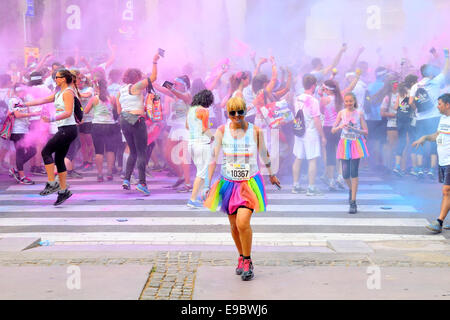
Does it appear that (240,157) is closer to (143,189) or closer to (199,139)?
(199,139)

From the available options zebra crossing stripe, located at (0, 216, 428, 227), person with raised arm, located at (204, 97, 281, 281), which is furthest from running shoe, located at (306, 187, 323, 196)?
person with raised arm, located at (204, 97, 281, 281)

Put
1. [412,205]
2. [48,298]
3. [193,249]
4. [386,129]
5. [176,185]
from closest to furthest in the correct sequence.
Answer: [48,298]
[193,249]
[412,205]
[176,185]
[386,129]

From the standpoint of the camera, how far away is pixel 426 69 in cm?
1049

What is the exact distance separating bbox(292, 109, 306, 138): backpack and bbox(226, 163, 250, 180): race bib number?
4.17 m

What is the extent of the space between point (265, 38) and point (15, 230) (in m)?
5.58

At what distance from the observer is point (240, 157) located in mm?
5172

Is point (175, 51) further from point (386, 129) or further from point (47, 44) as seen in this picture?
point (386, 129)

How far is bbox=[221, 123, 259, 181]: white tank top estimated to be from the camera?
5.15 metres

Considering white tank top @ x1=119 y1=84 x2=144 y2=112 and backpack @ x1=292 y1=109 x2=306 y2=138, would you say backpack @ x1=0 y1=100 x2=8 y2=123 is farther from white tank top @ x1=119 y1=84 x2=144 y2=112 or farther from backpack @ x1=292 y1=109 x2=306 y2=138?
backpack @ x1=292 y1=109 x2=306 y2=138

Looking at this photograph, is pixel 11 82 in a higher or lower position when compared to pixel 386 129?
higher

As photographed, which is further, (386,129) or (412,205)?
(386,129)

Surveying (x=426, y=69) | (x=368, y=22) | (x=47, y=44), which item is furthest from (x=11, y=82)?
(x=426, y=69)

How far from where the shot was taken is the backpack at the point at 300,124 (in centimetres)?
919

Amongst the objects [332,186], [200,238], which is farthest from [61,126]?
[332,186]
